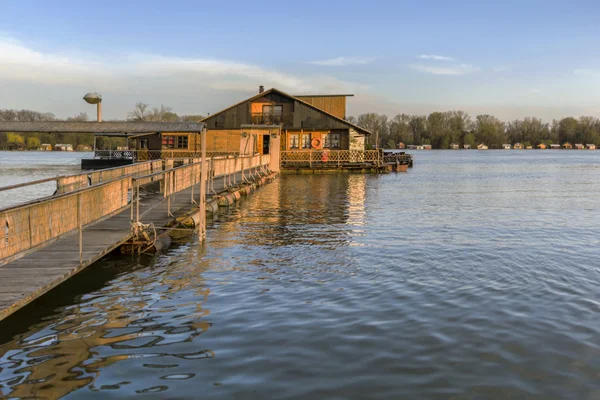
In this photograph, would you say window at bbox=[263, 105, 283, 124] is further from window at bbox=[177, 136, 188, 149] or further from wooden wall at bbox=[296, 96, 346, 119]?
window at bbox=[177, 136, 188, 149]

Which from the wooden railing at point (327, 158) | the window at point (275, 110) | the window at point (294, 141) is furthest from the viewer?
the window at point (294, 141)

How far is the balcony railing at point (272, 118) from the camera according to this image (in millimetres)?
50844

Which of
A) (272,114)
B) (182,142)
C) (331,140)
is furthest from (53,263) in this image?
(182,142)

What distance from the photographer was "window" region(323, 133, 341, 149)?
51625 millimetres

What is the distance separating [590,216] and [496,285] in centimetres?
1315

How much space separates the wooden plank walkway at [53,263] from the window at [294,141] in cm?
3691

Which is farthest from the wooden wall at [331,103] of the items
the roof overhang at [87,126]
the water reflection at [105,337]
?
the water reflection at [105,337]

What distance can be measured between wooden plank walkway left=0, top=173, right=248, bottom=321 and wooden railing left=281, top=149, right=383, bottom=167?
35.5m

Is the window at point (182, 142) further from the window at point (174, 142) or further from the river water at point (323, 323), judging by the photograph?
the river water at point (323, 323)

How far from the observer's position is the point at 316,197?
2833 centimetres

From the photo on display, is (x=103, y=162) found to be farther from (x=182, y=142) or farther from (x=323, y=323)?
(x=323, y=323)

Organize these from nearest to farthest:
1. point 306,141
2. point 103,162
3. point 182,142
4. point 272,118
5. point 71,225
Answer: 1. point 71,225
2. point 272,118
3. point 306,141
4. point 103,162
5. point 182,142

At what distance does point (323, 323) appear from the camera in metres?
8.25

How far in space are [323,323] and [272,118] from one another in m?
43.8
